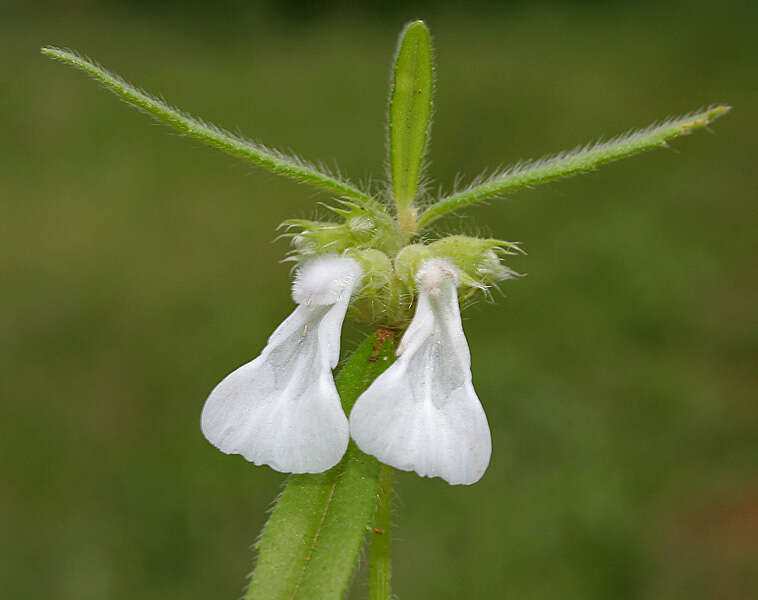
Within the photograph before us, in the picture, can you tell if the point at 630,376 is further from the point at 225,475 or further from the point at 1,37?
the point at 1,37

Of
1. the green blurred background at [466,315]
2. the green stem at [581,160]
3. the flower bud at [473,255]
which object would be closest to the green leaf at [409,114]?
the green stem at [581,160]

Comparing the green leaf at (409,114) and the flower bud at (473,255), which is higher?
the green leaf at (409,114)

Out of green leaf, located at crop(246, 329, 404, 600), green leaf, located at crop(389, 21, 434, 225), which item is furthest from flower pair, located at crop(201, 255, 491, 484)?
green leaf, located at crop(389, 21, 434, 225)

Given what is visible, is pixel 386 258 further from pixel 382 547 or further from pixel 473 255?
pixel 382 547

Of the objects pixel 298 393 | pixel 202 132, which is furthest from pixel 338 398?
pixel 202 132

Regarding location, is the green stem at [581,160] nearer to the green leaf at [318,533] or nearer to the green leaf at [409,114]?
the green leaf at [409,114]

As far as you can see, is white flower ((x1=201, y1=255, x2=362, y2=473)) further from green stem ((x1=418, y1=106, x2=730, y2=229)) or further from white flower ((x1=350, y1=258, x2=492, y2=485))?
green stem ((x1=418, y1=106, x2=730, y2=229))
